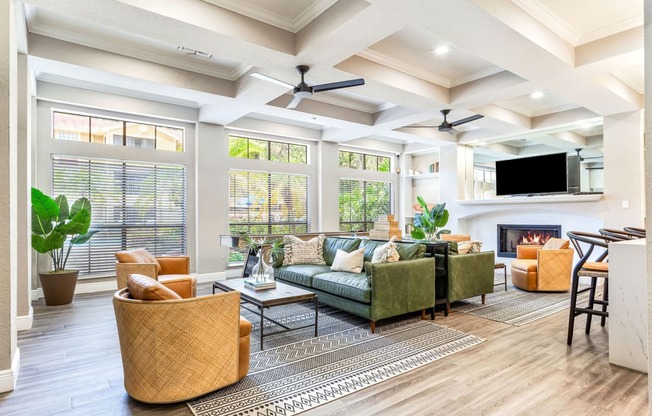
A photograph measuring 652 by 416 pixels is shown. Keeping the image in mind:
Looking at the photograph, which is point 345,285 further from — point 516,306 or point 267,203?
point 267,203

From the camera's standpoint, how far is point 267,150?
773 cm

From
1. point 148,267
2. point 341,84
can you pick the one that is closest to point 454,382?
point 341,84

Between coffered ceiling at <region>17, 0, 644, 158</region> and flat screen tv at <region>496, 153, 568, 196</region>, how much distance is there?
932mm

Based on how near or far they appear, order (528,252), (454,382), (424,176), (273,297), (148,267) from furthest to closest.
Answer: (424,176) < (528,252) < (148,267) < (273,297) < (454,382)

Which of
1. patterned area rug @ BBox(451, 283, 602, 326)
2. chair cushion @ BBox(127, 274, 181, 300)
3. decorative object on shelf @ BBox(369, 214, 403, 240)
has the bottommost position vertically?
patterned area rug @ BBox(451, 283, 602, 326)

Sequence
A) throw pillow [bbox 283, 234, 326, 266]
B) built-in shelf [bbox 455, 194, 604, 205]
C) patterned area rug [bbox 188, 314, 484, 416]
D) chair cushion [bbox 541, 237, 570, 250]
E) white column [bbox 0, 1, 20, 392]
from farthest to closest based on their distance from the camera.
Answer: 1. built-in shelf [bbox 455, 194, 604, 205]
2. chair cushion [bbox 541, 237, 570, 250]
3. throw pillow [bbox 283, 234, 326, 266]
4. white column [bbox 0, 1, 20, 392]
5. patterned area rug [bbox 188, 314, 484, 416]

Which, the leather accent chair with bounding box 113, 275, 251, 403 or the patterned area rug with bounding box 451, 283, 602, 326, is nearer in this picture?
the leather accent chair with bounding box 113, 275, 251, 403

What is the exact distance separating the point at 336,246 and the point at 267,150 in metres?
3.22

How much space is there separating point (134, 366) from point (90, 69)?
11.7 ft

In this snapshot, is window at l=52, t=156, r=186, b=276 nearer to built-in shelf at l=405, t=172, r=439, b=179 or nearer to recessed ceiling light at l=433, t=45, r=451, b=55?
recessed ceiling light at l=433, t=45, r=451, b=55

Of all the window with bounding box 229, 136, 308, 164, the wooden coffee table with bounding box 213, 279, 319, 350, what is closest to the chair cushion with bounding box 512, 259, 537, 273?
the wooden coffee table with bounding box 213, 279, 319, 350

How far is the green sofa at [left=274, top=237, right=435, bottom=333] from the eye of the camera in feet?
12.4

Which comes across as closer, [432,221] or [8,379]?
[8,379]

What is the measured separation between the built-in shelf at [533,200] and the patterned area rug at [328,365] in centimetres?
418
